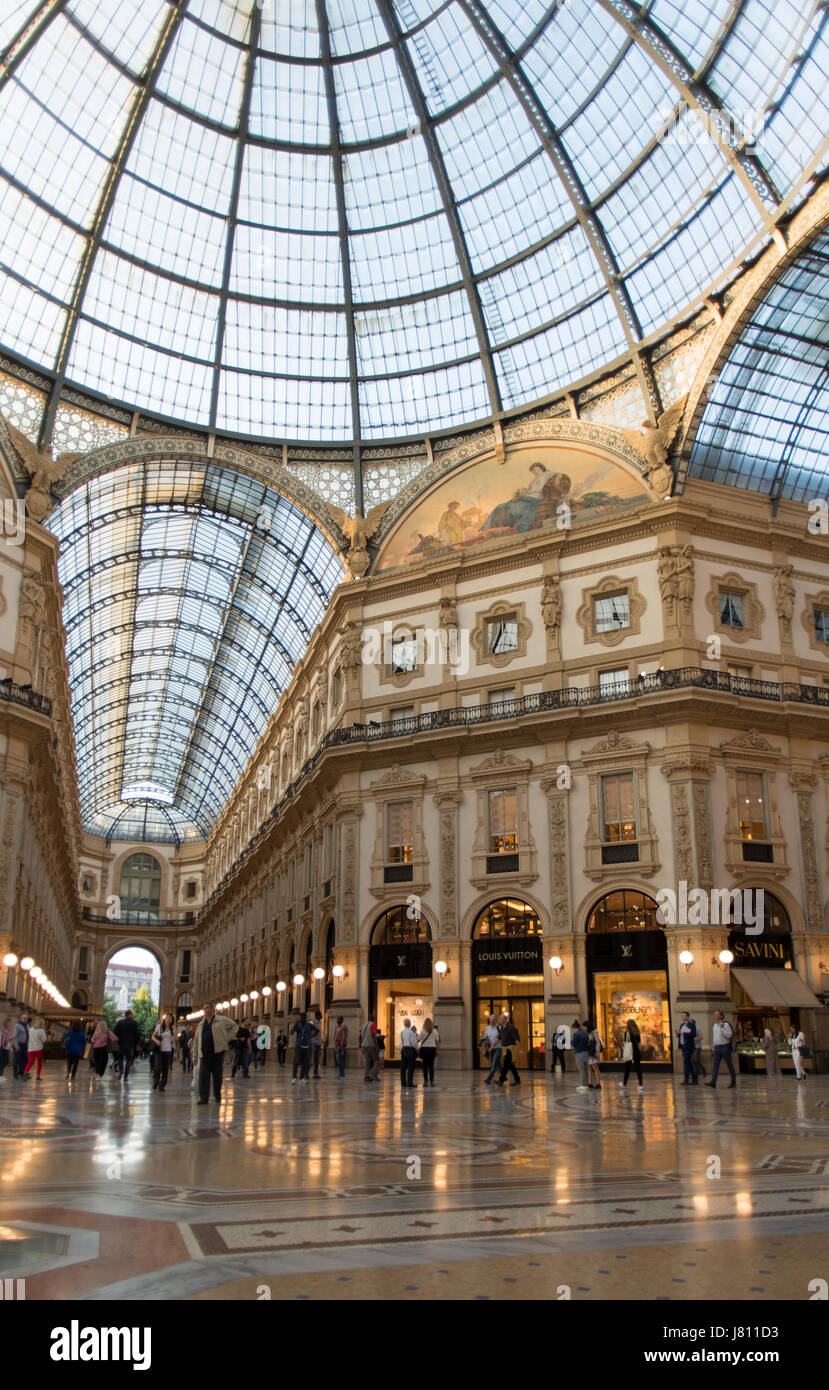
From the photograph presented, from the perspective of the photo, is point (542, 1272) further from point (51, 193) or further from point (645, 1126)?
point (51, 193)

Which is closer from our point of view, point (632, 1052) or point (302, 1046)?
point (632, 1052)

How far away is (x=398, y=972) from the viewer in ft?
131

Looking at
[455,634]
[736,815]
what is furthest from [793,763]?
[455,634]

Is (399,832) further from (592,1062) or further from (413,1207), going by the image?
(413,1207)

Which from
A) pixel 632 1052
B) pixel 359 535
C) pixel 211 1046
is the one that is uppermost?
pixel 359 535

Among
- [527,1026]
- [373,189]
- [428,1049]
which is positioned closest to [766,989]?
[527,1026]

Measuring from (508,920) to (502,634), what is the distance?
11.1 meters

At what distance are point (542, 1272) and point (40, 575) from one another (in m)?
39.8

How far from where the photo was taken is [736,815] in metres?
36.2

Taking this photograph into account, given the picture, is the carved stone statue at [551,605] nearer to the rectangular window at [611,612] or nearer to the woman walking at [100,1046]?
the rectangular window at [611,612]

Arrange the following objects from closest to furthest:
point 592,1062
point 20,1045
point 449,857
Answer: point 592,1062 < point 20,1045 < point 449,857

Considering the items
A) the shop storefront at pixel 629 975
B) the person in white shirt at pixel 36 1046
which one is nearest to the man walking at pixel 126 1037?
the person in white shirt at pixel 36 1046

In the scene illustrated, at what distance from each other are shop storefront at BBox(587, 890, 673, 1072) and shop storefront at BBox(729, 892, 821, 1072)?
7.85ft

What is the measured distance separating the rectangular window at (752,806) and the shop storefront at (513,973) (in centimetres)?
811
